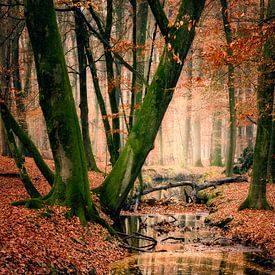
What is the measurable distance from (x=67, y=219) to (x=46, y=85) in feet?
11.1

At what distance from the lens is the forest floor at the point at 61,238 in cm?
699

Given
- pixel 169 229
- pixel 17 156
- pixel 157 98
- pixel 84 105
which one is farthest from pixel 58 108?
pixel 84 105

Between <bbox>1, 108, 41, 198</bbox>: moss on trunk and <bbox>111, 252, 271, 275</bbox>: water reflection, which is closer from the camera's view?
<bbox>111, 252, 271, 275</bbox>: water reflection

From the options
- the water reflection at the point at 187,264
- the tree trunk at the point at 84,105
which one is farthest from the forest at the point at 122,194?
the tree trunk at the point at 84,105

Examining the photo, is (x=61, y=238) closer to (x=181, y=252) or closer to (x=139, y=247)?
(x=139, y=247)

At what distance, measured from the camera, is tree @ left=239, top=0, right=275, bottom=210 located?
13.0 meters

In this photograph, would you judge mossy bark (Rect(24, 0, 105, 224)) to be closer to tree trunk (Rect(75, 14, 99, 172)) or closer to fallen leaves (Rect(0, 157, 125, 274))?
fallen leaves (Rect(0, 157, 125, 274))

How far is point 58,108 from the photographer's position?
10219 mm

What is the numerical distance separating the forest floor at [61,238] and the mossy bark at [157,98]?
211cm

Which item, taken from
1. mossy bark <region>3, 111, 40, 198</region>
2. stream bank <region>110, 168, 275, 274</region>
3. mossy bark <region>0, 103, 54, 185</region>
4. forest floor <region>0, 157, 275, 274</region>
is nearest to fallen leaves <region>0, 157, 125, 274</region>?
forest floor <region>0, 157, 275, 274</region>

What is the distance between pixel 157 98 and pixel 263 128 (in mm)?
4049

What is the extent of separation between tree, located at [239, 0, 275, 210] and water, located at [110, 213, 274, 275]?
195 centimetres

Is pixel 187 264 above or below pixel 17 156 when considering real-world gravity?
below

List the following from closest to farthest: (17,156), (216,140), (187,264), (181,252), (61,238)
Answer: (61,238)
(187,264)
(181,252)
(17,156)
(216,140)
